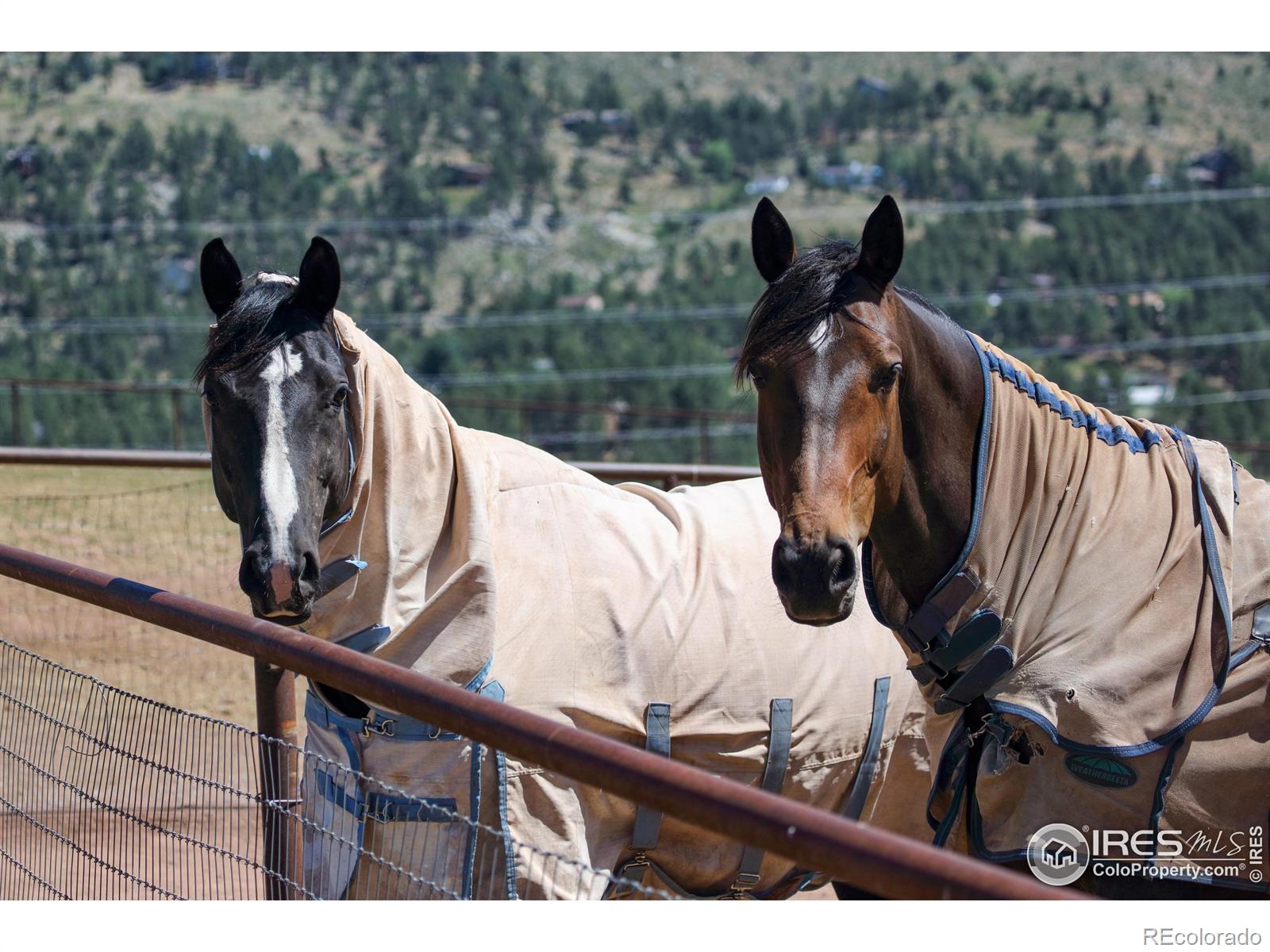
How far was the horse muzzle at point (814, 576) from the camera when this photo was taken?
231 cm

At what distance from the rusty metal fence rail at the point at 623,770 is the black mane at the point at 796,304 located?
0.95m

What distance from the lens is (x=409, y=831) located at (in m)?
2.75

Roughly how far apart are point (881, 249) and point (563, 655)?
1164 millimetres

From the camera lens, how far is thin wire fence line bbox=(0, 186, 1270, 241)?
2938 cm

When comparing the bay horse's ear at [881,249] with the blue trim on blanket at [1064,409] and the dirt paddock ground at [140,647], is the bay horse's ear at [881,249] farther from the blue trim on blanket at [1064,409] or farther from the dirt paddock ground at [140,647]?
the dirt paddock ground at [140,647]

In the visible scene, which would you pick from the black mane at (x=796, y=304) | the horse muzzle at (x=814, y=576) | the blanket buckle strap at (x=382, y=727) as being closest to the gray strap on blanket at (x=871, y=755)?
the horse muzzle at (x=814, y=576)

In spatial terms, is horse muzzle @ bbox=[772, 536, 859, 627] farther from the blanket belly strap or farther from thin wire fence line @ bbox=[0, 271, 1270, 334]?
thin wire fence line @ bbox=[0, 271, 1270, 334]

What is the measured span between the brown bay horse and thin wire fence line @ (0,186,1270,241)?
95.7ft

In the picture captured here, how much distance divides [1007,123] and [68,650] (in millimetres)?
42163

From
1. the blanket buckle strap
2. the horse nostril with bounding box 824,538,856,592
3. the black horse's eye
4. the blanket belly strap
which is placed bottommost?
the blanket belly strap

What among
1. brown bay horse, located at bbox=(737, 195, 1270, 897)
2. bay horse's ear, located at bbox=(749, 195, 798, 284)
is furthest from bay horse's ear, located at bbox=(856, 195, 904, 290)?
bay horse's ear, located at bbox=(749, 195, 798, 284)

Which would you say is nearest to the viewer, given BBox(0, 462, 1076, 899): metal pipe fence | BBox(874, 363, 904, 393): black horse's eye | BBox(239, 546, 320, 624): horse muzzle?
BBox(0, 462, 1076, 899): metal pipe fence

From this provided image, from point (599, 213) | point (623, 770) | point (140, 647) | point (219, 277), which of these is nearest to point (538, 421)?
point (599, 213)

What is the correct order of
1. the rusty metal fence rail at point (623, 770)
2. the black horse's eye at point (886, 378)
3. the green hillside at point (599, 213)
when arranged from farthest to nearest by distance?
the green hillside at point (599, 213) < the black horse's eye at point (886, 378) < the rusty metal fence rail at point (623, 770)
